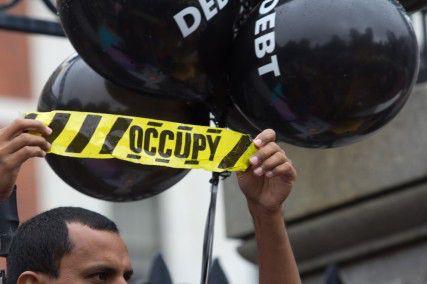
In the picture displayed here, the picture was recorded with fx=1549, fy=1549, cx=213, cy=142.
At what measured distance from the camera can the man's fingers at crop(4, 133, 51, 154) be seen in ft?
12.6

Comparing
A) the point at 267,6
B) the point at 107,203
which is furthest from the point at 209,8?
the point at 107,203

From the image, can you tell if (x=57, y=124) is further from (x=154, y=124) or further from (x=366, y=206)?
(x=366, y=206)

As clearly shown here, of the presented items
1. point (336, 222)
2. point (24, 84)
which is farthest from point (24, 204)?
point (336, 222)

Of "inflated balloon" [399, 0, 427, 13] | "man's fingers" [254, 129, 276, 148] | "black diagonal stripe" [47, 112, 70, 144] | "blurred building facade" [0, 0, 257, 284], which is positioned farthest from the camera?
"blurred building facade" [0, 0, 257, 284]

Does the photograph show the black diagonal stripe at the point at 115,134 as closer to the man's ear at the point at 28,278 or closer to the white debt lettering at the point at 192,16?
the white debt lettering at the point at 192,16

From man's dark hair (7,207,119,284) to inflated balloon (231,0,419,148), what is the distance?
552 mm

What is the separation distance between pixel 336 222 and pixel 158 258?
83 centimetres

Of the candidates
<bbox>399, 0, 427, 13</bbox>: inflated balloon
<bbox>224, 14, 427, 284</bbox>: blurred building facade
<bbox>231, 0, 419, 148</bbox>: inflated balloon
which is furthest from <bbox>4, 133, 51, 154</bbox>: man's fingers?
<bbox>224, 14, 427, 284</bbox>: blurred building facade

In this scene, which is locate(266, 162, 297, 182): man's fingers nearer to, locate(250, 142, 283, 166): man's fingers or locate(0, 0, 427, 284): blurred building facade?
locate(250, 142, 283, 166): man's fingers

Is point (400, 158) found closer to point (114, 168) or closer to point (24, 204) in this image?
point (114, 168)

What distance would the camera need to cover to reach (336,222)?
595cm

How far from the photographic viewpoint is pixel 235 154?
4168 mm

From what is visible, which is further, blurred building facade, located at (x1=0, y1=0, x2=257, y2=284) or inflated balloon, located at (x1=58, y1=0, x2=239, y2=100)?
blurred building facade, located at (x1=0, y1=0, x2=257, y2=284)

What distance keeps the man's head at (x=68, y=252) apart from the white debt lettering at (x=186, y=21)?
1.97ft
